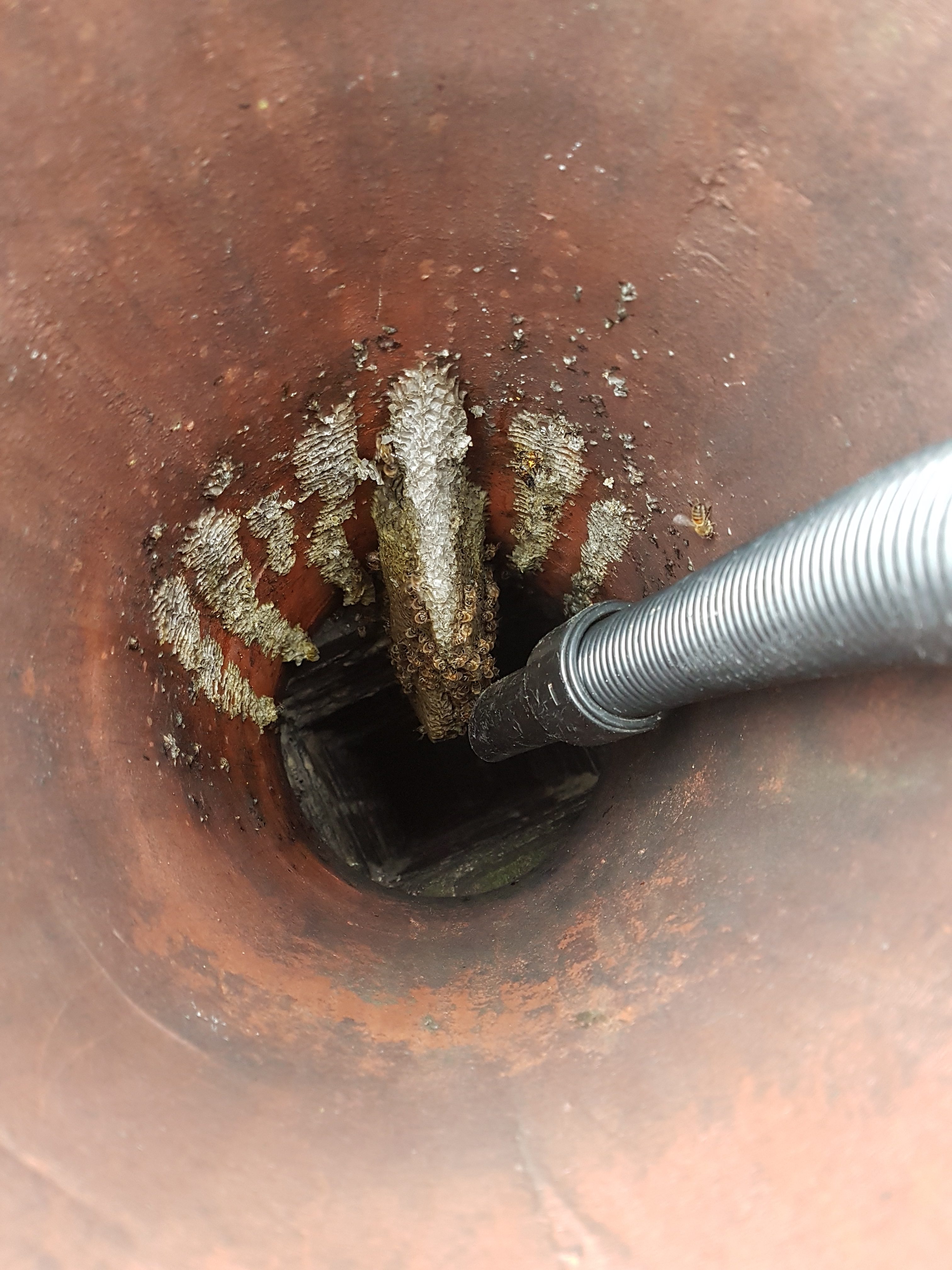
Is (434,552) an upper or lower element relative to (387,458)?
lower

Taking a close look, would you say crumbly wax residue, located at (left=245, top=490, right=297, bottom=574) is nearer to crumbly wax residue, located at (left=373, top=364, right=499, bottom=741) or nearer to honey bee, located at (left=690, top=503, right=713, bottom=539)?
crumbly wax residue, located at (left=373, top=364, right=499, bottom=741)

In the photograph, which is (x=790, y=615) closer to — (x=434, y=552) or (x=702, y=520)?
(x=702, y=520)

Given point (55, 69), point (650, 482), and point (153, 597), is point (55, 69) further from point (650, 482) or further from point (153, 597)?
point (650, 482)

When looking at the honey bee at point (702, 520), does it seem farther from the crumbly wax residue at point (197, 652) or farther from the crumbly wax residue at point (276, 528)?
the crumbly wax residue at point (197, 652)

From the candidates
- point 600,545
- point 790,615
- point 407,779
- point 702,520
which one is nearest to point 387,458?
point 600,545

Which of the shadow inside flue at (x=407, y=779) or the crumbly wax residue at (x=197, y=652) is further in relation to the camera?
the shadow inside flue at (x=407, y=779)

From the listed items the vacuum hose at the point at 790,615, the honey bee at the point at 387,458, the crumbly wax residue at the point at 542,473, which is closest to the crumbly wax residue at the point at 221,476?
the honey bee at the point at 387,458
